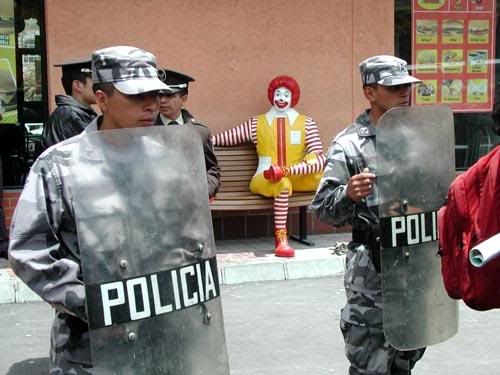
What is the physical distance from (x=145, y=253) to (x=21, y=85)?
20.6 ft

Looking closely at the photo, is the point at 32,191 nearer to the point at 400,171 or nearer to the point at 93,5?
the point at 400,171

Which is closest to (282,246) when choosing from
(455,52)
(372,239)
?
(455,52)

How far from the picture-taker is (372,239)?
354cm

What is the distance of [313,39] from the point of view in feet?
29.4

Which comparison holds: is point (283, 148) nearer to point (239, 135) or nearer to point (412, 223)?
point (239, 135)

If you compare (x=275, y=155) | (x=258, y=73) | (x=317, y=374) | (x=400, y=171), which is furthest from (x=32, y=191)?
(x=258, y=73)

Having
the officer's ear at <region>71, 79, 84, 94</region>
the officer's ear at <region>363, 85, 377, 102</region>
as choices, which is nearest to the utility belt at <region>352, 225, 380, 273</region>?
the officer's ear at <region>363, 85, 377, 102</region>

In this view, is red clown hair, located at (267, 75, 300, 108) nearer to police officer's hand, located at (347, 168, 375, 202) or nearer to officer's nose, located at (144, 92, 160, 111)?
police officer's hand, located at (347, 168, 375, 202)

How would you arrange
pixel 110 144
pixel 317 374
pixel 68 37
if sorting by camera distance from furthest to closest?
1. pixel 68 37
2. pixel 317 374
3. pixel 110 144

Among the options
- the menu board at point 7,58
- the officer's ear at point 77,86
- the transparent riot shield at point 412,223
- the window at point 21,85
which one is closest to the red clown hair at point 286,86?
the window at point 21,85

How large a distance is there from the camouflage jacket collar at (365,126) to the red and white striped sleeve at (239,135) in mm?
4706

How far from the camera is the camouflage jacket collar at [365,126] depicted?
3680 millimetres

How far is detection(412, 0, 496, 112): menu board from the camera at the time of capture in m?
9.55

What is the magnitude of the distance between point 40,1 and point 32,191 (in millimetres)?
6147
